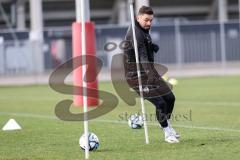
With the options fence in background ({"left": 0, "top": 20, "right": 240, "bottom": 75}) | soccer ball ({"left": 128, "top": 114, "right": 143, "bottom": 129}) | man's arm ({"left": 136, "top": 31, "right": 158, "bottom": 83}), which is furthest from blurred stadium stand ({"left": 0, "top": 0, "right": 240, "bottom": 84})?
man's arm ({"left": 136, "top": 31, "right": 158, "bottom": 83})

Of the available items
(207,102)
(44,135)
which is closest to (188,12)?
(207,102)

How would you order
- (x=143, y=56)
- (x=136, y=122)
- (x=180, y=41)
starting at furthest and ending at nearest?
(x=180, y=41)
(x=136, y=122)
(x=143, y=56)

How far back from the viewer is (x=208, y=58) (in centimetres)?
3662

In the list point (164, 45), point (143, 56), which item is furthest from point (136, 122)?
point (164, 45)

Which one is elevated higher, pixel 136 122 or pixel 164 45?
pixel 136 122

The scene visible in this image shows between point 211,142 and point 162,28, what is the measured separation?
27.1 metres

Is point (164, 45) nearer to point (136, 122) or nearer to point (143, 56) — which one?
point (136, 122)

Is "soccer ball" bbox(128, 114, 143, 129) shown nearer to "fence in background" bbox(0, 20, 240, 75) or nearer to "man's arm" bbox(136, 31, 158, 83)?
"man's arm" bbox(136, 31, 158, 83)

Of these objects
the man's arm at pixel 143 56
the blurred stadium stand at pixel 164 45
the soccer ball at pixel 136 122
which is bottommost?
the blurred stadium stand at pixel 164 45

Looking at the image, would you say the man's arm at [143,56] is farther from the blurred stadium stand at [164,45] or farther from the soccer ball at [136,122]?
the blurred stadium stand at [164,45]

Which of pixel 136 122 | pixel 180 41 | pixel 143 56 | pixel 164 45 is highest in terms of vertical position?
pixel 143 56

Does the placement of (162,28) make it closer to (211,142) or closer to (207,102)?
(207,102)

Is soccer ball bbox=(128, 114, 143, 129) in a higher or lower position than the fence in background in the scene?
higher

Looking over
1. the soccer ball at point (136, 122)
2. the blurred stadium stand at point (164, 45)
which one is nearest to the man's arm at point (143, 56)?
the soccer ball at point (136, 122)
